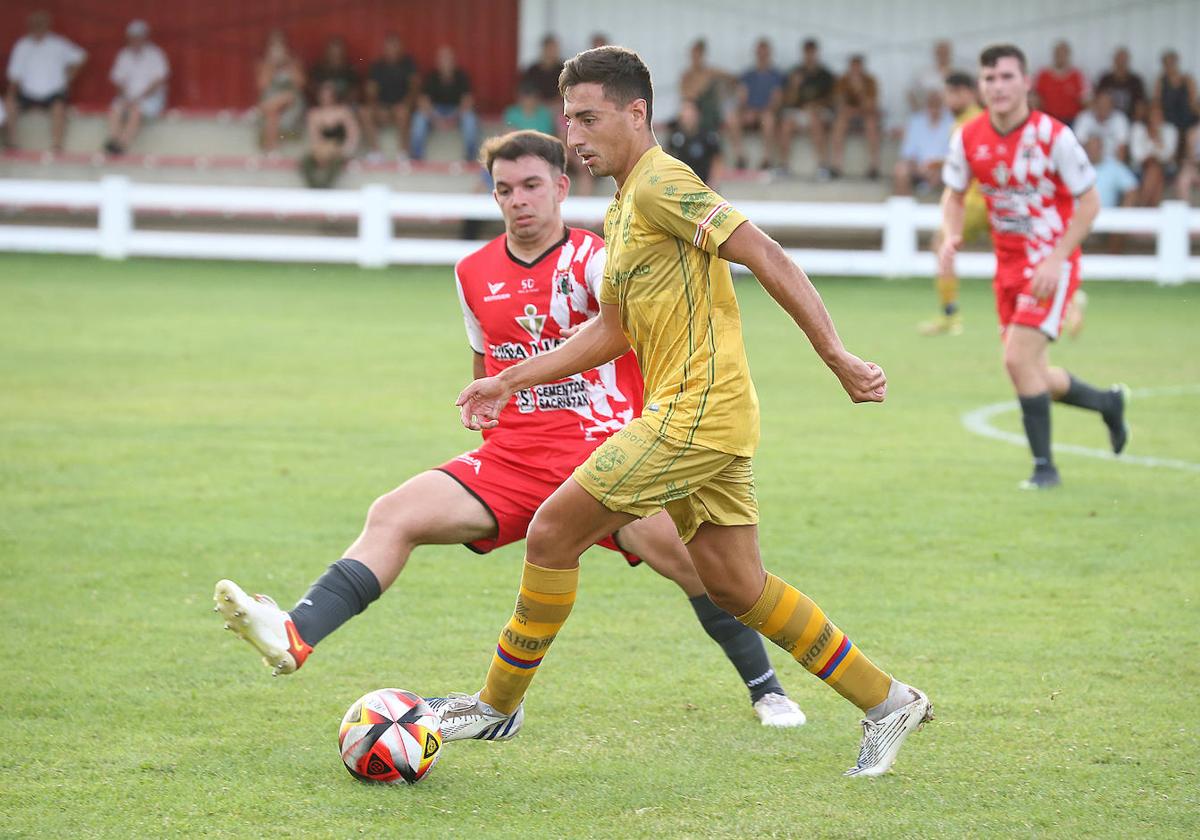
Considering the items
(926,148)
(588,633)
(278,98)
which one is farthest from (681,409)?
(278,98)

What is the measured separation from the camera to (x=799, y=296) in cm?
430

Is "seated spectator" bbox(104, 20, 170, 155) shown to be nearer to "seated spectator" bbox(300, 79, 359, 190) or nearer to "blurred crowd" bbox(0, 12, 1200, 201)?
"blurred crowd" bbox(0, 12, 1200, 201)

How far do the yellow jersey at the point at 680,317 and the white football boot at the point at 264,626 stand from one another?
45.1 inches

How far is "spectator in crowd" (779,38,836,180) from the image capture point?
24.3 m

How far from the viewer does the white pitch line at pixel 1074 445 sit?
979 cm

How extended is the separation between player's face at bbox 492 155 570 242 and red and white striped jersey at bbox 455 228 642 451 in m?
0.10

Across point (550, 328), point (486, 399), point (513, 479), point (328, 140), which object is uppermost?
point (328, 140)

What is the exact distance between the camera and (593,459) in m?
4.46

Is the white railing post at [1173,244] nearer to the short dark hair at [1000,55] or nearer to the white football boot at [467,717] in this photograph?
the short dark hair at [1000,55]

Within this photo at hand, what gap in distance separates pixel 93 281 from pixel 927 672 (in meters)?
16.1

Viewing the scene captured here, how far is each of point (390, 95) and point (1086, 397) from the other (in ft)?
56.3

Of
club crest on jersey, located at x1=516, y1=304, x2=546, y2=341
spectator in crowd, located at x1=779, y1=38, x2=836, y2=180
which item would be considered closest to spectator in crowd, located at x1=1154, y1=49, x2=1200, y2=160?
spectator in crowd, located at x1=779, y1=38, x2=836, y2=180

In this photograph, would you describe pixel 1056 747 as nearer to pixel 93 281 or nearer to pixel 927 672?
pixel 927 672

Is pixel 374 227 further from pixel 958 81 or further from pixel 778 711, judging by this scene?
pixel 778 711
